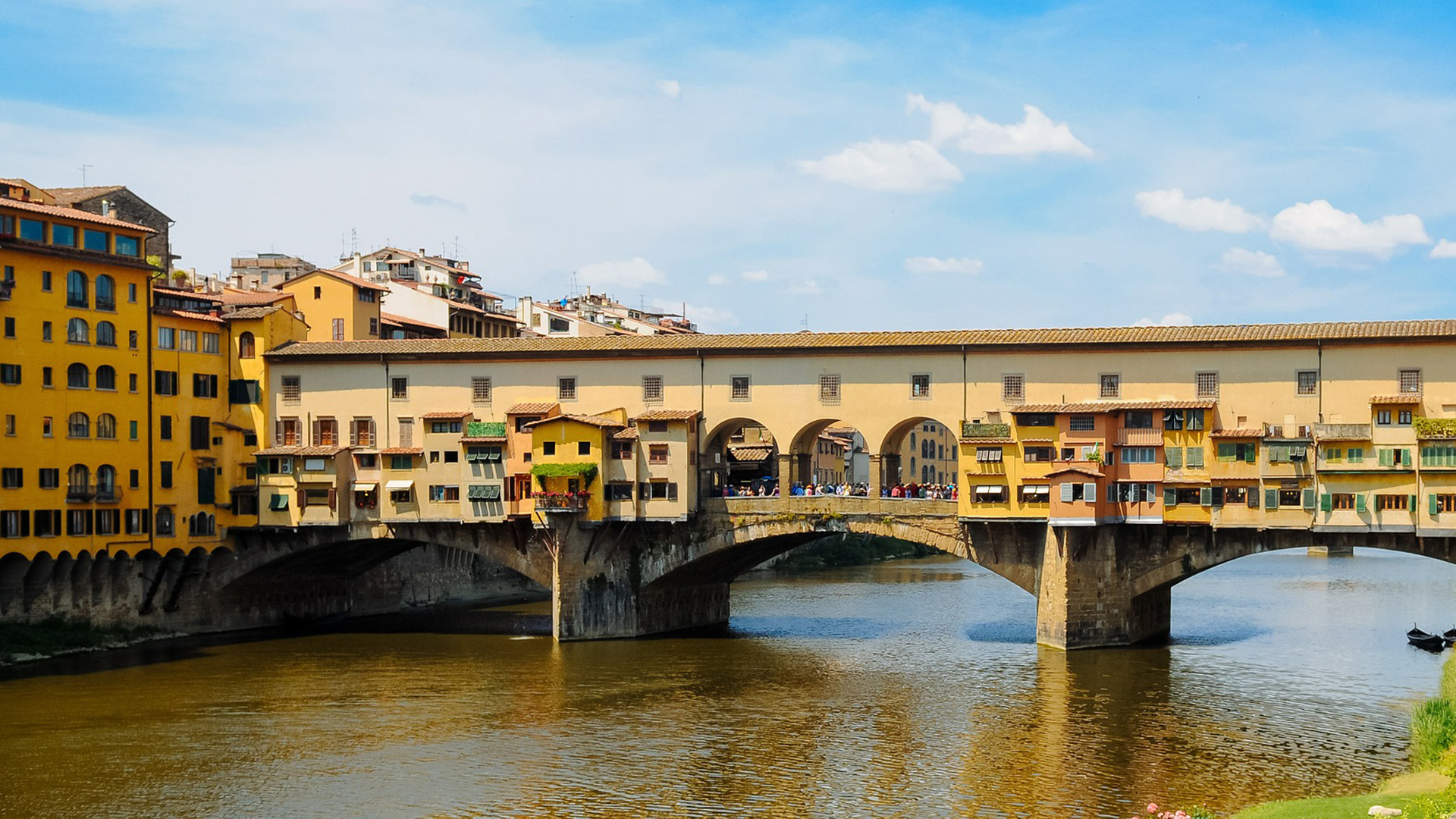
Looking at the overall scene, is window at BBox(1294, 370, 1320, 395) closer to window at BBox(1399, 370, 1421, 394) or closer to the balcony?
window at BBox(1399, 370, 1421, 394)

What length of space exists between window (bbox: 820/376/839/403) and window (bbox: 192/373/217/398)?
2830 centimetres

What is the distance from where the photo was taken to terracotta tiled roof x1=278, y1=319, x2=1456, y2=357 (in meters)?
57.0

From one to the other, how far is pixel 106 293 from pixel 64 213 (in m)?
3.78

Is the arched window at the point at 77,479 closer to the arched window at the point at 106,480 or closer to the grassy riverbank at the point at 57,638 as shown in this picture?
the arched window at the point at 106,480

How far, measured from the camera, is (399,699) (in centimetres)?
5272

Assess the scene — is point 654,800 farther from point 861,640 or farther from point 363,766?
point 861,640

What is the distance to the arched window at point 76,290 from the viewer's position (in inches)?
2488

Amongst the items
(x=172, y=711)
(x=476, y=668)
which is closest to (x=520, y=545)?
(x=476, y=668)

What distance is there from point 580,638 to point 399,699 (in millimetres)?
13507

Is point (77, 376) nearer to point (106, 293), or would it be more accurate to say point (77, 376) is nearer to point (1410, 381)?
point (106, 293)

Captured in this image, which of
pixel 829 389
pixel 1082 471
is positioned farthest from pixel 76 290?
pixel 1082 471

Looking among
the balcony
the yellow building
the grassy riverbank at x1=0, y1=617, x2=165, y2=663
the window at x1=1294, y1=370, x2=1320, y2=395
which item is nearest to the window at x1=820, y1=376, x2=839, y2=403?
the balcony

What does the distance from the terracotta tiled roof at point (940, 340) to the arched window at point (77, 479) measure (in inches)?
415

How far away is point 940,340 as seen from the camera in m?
62.5
